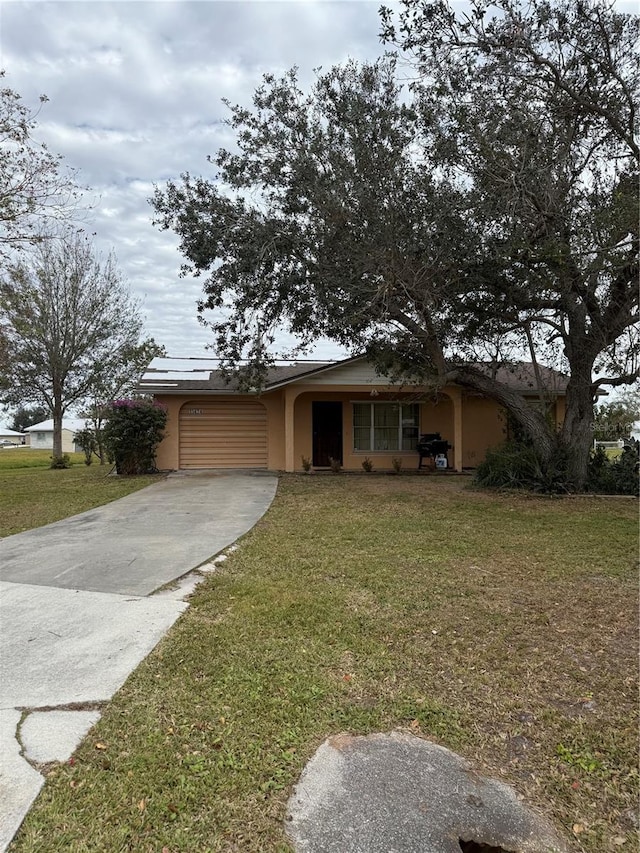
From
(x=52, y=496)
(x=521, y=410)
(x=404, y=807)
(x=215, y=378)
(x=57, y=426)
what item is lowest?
(x=404, y=807)

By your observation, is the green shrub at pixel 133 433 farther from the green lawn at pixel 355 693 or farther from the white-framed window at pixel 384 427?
the green lawn at pixel 355 693

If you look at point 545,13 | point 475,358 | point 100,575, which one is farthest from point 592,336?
point 100,575

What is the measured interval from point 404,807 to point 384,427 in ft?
47.4

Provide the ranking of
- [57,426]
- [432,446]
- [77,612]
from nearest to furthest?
[77,612] → [432,446] → [57,426]

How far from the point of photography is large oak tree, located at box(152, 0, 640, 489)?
8109mm

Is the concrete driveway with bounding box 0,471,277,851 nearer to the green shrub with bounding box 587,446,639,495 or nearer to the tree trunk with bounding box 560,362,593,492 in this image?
the tree trunk with bounding box 560,362,593,492

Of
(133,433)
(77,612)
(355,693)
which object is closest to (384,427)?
(133,433)

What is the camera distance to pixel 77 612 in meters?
4.24

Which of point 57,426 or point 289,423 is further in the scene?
point 57,426

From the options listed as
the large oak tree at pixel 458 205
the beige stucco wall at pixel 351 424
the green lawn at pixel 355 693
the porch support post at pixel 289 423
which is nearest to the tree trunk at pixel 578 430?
the large oak tree at pixel 458 205

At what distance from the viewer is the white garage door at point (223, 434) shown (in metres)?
16.0

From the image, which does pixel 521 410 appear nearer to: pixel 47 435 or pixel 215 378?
pixel 215 378

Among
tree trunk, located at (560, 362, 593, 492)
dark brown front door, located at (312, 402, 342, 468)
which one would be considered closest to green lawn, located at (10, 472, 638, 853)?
tree trunk, located at (560, 362, 593, 492)

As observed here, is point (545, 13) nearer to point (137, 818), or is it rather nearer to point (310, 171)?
point (310, 171)
